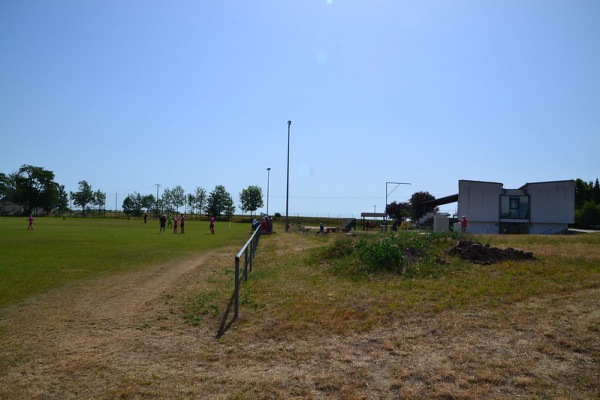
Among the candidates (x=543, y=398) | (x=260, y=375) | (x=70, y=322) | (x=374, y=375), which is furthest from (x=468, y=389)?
(x=70, y=322)

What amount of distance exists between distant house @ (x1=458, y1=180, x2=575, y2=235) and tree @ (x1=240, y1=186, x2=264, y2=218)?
73142 mm

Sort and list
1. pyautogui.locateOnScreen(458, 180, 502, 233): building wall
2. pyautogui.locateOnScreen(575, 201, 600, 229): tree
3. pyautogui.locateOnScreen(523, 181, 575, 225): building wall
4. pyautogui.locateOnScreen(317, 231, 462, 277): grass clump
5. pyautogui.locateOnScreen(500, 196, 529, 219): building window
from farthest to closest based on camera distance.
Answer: pyautogui.locateOnScreen(575, 201, 600, 229): tree → pyautogui.locateOnScreen(500, 196, 529, 219): building window → pyautogui.locateOnScreen(458, 180, 502, 233): building wall → pyautogui.locateOnScreen(523, 181, 575, 225): building wall → pyautogui.locateOnScreen(317, 231, 462, 277): grass clump

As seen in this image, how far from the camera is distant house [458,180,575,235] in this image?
3734 centimetres

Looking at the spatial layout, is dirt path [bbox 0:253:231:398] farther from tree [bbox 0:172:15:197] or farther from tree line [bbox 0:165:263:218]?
tree [bbox 0:172:15:197]

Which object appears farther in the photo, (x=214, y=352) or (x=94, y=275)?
(x=94, y=275)

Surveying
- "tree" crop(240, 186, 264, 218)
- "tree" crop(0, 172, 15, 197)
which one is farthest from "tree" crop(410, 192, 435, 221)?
"tree" crop(0, 172, 15, 197)

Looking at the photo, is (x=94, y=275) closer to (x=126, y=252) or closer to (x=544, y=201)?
(x=126, y=252)

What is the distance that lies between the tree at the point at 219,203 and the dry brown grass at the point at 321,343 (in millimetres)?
96151

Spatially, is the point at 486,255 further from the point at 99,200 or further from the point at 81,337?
the point at 99,200

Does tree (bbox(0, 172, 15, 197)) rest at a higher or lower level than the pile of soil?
higher

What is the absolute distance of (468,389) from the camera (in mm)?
4266

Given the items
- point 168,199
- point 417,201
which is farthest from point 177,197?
point 417,201

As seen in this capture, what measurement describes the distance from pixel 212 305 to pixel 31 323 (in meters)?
3.06

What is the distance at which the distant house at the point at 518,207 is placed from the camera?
37.3 meters
